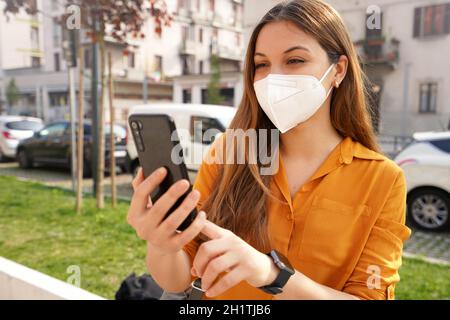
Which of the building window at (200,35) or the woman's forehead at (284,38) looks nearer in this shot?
the woman's forehead at (284,38)

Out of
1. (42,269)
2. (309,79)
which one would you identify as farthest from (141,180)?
(42,269)

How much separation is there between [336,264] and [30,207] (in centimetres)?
515

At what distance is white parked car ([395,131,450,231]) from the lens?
4816 millimetres

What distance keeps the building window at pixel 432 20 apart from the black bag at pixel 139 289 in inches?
514

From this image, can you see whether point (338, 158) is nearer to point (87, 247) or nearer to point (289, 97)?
point (289, 97)

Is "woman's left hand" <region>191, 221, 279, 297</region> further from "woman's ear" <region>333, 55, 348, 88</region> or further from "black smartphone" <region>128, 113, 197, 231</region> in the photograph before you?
"woman's ear" <region>333, 55, 348, 88</region>

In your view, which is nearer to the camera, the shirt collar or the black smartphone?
the black smartphone

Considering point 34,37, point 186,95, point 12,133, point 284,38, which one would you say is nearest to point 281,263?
point 284,38

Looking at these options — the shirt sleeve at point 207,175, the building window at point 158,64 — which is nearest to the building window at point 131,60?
the building window at point 158,64

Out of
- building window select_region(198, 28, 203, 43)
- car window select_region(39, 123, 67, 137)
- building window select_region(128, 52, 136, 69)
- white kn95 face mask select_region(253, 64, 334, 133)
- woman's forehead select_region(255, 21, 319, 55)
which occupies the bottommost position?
car window select_region(39, 123, 67, 137)


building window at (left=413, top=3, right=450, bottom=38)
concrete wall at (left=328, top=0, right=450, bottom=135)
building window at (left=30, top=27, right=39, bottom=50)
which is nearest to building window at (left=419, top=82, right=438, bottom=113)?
concrete wall at (left=328, top=0, right=450, bottom=135)

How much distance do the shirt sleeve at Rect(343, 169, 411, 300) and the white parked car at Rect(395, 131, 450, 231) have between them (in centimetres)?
423

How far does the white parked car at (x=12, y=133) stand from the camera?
33.9ft

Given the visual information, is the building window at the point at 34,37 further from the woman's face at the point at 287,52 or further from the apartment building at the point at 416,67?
the apartment building at the point at 416,67
